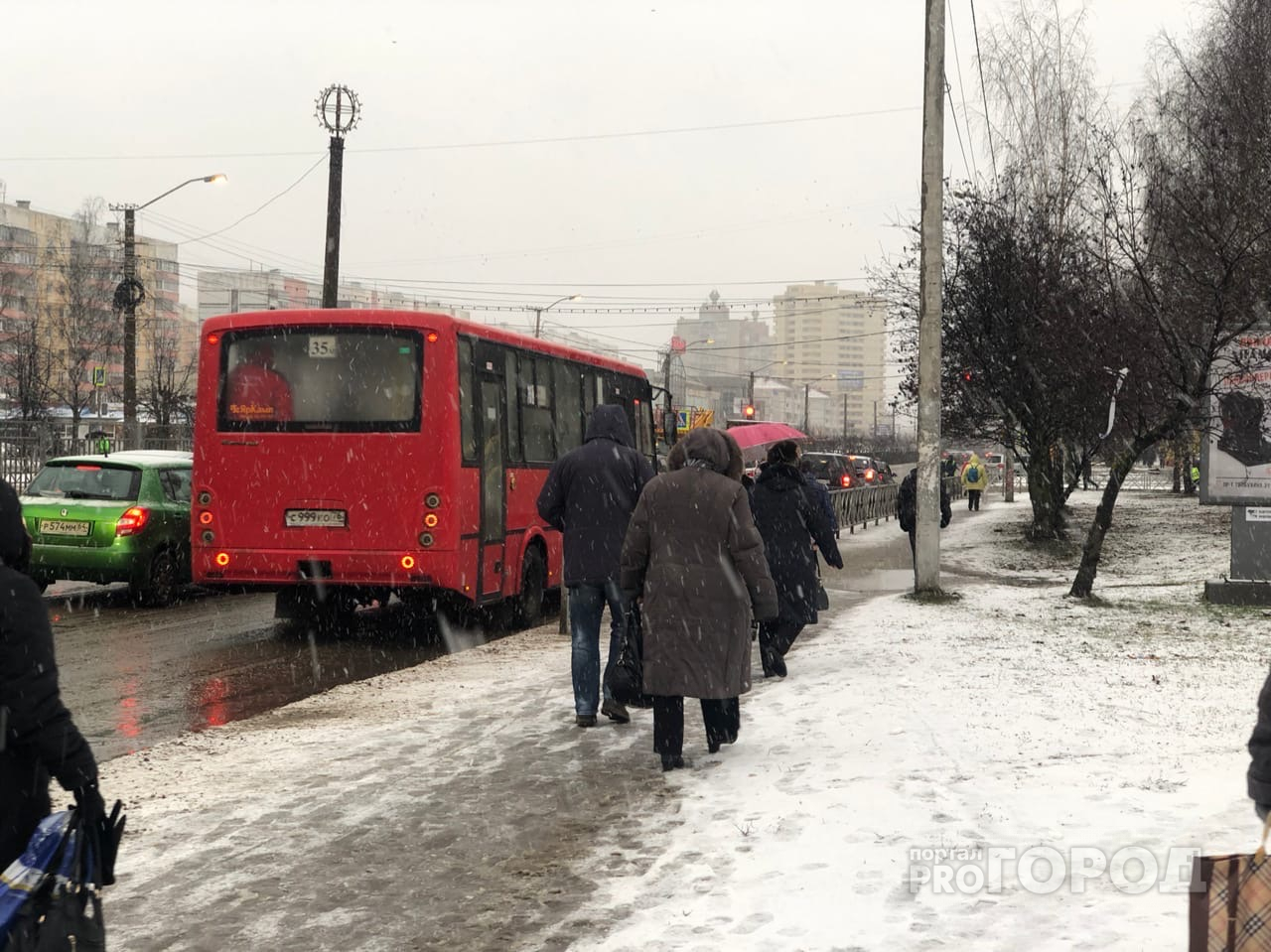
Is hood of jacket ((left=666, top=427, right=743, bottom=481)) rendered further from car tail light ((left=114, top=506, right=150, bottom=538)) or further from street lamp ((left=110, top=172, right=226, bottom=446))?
street lamp ((left=110, top=172, right=226, bottom=446))

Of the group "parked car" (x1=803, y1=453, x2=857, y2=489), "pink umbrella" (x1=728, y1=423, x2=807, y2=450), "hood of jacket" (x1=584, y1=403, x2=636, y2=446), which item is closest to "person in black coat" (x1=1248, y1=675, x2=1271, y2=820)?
"hood of jacket" (x1=584, y1=403, x2=636, y2=446)

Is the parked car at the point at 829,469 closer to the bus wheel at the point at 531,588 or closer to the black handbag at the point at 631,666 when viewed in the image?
the bus wheel at the point at 531,588

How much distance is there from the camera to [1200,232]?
49.2ft

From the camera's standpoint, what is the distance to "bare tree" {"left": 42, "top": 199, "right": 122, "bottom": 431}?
7356 centimetres

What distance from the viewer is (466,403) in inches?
486

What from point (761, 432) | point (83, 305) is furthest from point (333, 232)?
point (83, 305)

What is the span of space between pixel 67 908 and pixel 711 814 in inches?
131

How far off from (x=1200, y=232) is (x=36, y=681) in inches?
573

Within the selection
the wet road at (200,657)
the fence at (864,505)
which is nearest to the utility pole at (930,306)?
the wet road at (200,657)

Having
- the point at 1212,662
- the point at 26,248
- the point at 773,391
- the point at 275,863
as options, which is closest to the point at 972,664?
the point at 1212,662

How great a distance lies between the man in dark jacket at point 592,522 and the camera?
25.5ft

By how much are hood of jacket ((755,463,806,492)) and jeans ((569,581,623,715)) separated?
246 centimetres

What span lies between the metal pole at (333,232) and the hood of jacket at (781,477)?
64.3 ft

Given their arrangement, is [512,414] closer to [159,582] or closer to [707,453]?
[159,582]
